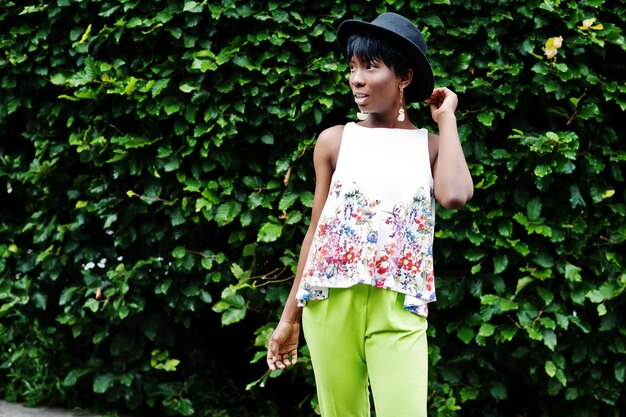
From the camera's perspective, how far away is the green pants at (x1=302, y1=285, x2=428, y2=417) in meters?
2.59

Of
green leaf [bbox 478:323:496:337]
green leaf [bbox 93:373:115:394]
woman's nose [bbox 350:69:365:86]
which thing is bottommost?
green leaf [bbox 93:373:115:394]

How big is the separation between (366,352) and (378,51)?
969 millimetres

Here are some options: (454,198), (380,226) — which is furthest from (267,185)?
(454,198)

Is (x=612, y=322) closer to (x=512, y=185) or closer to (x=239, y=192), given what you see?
(x=512, y=185)

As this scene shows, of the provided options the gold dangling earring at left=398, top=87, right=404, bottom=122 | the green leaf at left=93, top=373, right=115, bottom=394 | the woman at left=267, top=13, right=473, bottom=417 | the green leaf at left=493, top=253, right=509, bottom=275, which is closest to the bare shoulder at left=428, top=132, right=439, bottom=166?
the woman at left=267, top=13, right=473, bottom=417

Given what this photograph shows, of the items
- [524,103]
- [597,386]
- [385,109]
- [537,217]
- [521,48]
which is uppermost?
[385,109]

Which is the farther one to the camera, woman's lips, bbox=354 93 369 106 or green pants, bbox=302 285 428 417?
woman's lips, bbox=354 93 369 106

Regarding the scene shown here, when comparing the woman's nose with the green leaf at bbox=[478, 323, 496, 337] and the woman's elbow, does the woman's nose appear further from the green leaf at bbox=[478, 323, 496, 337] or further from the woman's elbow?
the green leaf at bbox=[478, 323, 496, 337]

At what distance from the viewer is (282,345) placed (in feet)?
9.54

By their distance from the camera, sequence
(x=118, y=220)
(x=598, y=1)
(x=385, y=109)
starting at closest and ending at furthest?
(x=385, y=109) < (x=598, y=1) < (x=118, y=220)

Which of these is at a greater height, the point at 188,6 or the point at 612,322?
the point at 188,6

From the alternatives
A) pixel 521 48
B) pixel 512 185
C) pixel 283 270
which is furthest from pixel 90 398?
pixel 521 48

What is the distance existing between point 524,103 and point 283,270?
143cm

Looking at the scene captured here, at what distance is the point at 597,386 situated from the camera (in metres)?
4.11
